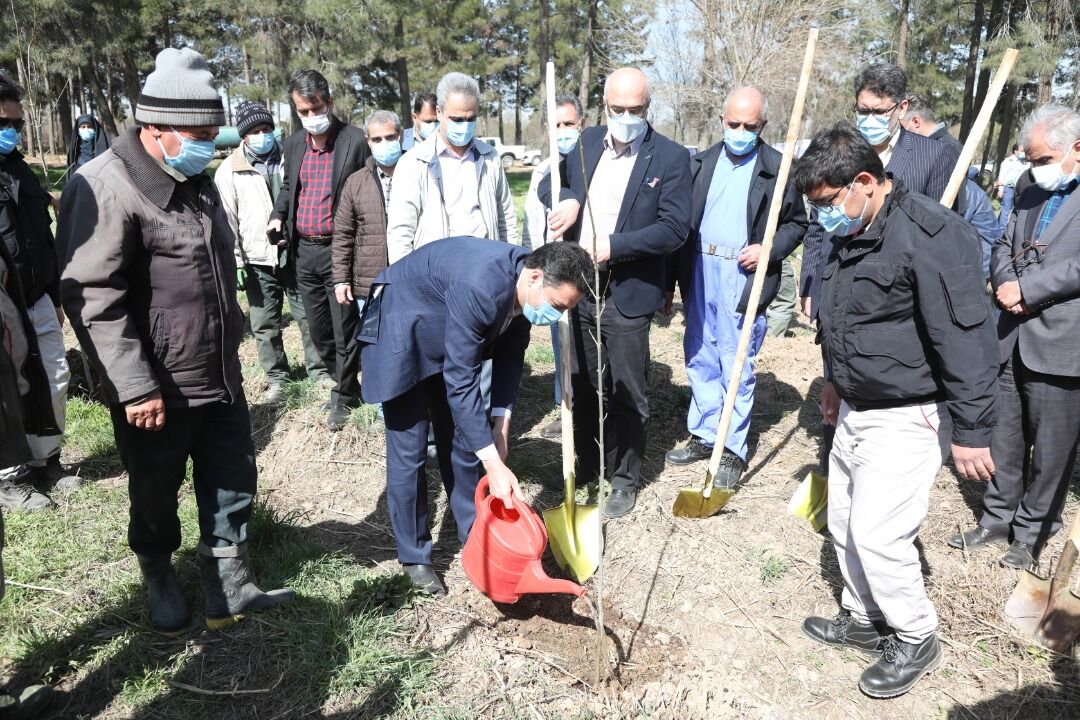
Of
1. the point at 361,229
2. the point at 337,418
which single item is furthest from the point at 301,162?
the point at 337,418

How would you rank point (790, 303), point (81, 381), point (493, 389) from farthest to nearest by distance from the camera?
point (790, 303)
point (81, 381)
point (493, 389)

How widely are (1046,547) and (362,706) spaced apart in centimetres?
341

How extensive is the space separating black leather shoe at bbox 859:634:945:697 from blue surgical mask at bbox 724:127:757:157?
101 inches

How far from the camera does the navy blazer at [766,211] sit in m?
3.90

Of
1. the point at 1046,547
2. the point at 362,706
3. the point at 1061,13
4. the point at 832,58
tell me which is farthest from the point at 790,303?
the point at 1061,13

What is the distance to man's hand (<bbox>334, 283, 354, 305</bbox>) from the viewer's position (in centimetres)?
465

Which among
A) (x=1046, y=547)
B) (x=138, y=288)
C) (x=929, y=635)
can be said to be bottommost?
(x=1046, y=547)

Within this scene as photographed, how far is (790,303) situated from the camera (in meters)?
7.02

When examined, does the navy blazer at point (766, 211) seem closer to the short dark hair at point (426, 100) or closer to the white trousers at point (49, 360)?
the short dark hair at point (426, 100)

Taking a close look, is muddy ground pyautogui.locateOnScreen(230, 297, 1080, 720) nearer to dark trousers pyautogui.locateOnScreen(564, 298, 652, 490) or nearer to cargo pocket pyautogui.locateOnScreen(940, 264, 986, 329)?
dark trousers pyautogui.locateOnScreen(564, 298, 652, 490)

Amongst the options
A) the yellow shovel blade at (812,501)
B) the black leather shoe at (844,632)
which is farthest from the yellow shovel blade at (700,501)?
the black leather shoe at (844,632)

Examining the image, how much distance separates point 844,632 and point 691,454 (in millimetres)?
1694

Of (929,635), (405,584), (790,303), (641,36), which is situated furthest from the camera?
(641,36)

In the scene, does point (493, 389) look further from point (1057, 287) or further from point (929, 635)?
point (1057, 287)
